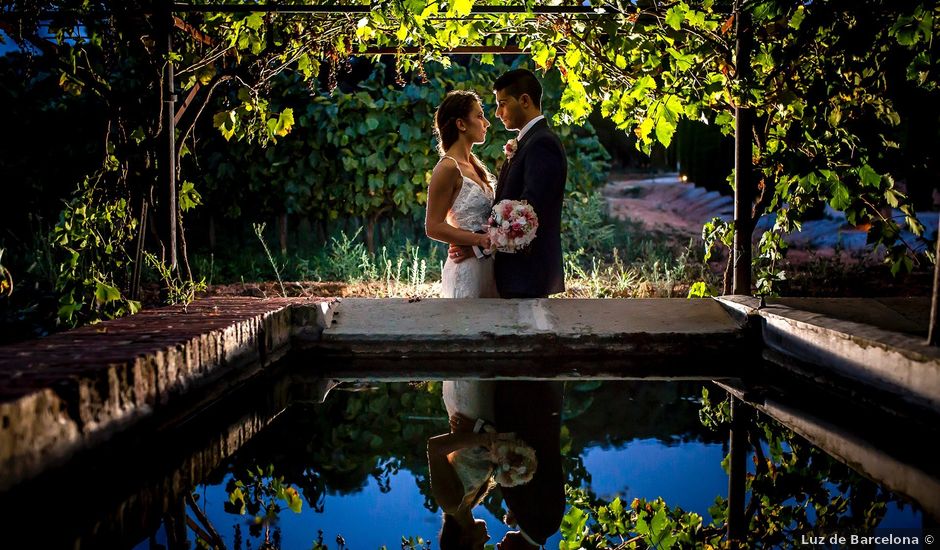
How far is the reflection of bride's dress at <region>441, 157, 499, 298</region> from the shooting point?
16.3ft

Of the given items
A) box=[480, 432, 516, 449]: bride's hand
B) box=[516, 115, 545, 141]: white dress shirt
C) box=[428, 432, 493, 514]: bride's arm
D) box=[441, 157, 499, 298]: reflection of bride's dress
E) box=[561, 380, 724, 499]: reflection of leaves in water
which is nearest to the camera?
box=[428, 432, 493, 514]: bride's arm

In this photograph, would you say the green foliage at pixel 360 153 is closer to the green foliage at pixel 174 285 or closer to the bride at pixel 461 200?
the bride at pixel 461 200

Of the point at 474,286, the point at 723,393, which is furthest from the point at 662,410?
the point at 474,286

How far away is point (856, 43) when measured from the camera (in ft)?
11.0

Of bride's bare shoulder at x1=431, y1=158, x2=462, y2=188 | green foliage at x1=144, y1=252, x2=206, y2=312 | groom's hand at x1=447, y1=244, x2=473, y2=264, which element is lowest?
green foliage at x1=144, y1=252, x2=206, y2=312

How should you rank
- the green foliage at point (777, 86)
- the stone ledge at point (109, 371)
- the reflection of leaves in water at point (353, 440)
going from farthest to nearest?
the green foliage at point (777, 86), the reflection of leaves in water at point (353, 440), the stone ledge at point (109, 371)

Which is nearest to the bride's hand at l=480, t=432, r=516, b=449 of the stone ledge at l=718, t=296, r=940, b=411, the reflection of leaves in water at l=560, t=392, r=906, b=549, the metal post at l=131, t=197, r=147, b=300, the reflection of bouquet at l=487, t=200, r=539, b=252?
the reflection of leaves in water at l=560, t=392, r=906, b=549

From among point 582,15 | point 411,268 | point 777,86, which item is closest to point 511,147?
point 582,15

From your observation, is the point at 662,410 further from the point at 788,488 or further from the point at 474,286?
the point at 474,286

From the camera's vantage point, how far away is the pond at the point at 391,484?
2.19 meters

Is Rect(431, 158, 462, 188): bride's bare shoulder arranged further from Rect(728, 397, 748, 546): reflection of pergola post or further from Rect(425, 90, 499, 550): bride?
Rect(728, 397, 748, 546): reflection of pergola post

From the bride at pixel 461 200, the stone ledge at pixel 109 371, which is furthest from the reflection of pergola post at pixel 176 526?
the bride at pixel 461 200

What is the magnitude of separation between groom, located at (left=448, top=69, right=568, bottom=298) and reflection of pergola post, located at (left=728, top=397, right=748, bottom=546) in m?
1.54

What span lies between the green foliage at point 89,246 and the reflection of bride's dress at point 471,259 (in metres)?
1.93
